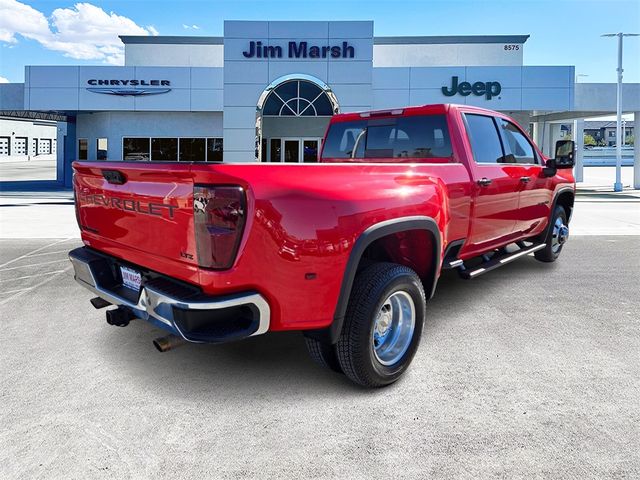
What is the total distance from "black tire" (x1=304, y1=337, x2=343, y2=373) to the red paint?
36 cm

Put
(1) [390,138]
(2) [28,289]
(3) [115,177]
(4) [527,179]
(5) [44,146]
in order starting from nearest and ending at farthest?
(3) [115,177]
(1) [390,138]
(4) [527,179]
(2) [28,289]
(5) [44,146]

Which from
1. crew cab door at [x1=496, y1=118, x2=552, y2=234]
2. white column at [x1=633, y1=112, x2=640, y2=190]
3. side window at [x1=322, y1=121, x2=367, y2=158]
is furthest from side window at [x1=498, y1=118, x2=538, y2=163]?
white column at [x1=633, y1=112, x2=640, y2=190]

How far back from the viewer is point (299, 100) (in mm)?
23859

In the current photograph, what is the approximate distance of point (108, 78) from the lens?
25328 millimetres

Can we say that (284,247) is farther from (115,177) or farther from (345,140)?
(345,140)

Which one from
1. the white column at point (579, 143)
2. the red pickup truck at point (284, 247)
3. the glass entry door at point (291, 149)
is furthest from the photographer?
the white column at point (579, 143)

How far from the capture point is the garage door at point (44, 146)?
8175 centimetres

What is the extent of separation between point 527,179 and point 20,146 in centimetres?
8147

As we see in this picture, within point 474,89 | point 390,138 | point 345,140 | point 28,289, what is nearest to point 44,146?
point 474,89

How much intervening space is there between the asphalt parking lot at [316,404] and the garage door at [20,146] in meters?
78.1

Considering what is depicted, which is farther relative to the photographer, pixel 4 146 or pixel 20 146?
pixel 20 146

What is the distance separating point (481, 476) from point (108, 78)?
26.4m

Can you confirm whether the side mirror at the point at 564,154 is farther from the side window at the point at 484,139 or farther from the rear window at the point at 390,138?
the rear window at the point at 390,138

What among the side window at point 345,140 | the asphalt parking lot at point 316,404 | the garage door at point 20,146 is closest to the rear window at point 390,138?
the side window at point 345,140
